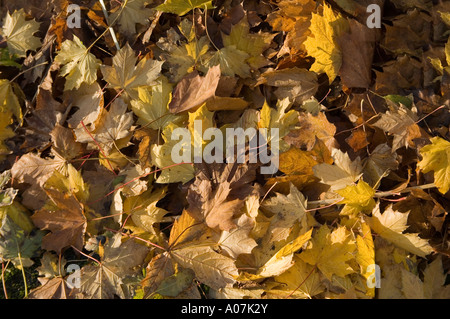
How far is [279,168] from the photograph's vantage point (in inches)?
42.6

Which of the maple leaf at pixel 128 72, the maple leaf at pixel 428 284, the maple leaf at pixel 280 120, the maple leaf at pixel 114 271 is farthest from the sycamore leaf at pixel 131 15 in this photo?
the maple leaf at pixel 428 284

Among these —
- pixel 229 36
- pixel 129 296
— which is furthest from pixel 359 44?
pixel 129 296

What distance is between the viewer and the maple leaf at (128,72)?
120cm

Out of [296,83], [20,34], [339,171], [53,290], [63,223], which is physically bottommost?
[53,290]

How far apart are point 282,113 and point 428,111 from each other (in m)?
0.34

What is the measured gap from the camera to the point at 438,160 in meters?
0.97

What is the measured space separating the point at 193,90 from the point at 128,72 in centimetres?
20

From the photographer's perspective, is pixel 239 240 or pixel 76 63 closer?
pixel 239 240

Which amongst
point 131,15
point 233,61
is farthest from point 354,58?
point 131,15

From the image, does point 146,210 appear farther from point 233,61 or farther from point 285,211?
point 233,61

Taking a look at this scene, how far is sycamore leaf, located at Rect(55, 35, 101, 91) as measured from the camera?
4.08 ft

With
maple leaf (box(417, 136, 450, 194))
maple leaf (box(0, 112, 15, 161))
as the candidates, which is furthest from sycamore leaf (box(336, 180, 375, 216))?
maple leaf (box(0, 112, 15, 161))

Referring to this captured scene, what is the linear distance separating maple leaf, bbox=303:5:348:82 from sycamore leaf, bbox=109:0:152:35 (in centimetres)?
47
